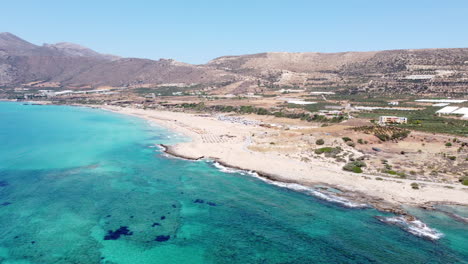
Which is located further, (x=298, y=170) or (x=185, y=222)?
(x=298, y=170)

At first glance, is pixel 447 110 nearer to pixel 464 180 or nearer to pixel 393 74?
pixel 464 180

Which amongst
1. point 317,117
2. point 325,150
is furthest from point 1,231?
point 317,117

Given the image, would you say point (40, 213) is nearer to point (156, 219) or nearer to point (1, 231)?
point (1, 231)

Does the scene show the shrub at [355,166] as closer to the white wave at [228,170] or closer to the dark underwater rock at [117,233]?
A: the white wave at [228,170]

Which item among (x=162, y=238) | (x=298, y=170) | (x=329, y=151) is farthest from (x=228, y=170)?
(x=162, y=238)

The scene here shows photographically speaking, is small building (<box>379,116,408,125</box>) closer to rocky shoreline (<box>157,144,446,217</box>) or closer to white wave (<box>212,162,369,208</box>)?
rocky shoreline (<box>157,144,446,217</box>)
